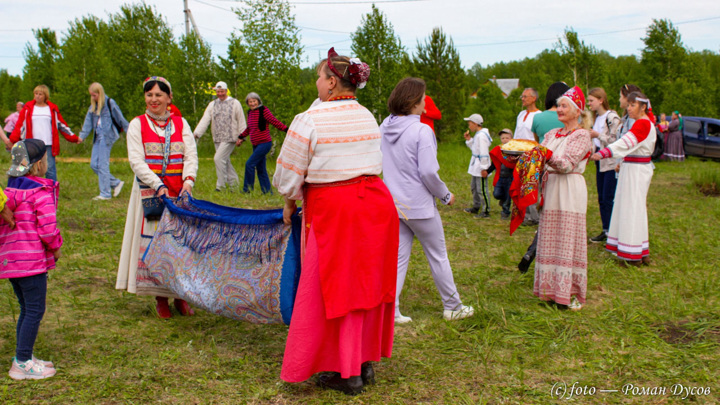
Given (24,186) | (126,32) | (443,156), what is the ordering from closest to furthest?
(24,186)
(443,156)
(126,32)

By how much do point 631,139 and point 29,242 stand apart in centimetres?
558

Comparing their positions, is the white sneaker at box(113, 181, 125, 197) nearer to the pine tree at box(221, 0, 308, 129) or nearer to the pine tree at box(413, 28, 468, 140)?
the pine tree at box(221, 0, 308, 129)

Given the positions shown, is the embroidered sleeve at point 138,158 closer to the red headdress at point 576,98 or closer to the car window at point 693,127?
the red headdress at point 576,98

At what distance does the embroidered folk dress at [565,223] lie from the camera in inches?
194

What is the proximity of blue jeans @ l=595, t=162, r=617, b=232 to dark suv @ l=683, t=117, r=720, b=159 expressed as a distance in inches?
588

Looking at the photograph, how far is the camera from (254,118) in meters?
10.8

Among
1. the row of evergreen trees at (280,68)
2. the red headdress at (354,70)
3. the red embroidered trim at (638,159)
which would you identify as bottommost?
the red embroidered trim at (638,159)

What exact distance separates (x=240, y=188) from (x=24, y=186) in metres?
7.95

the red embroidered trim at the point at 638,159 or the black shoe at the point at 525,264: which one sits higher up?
the red embroidered trim at the point at 638,159

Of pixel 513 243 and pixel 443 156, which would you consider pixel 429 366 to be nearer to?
pixel 513 243

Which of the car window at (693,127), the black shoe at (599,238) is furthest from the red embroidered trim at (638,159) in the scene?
the car window at (693,127)

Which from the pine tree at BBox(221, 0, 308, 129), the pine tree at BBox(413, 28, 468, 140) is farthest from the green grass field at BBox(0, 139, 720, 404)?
the pine tree at BBox(413, 28, 468, 140)

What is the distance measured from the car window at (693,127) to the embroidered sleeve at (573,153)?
17998 millimetres

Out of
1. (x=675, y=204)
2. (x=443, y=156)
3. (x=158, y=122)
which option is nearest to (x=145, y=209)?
(x=158, y=122)
